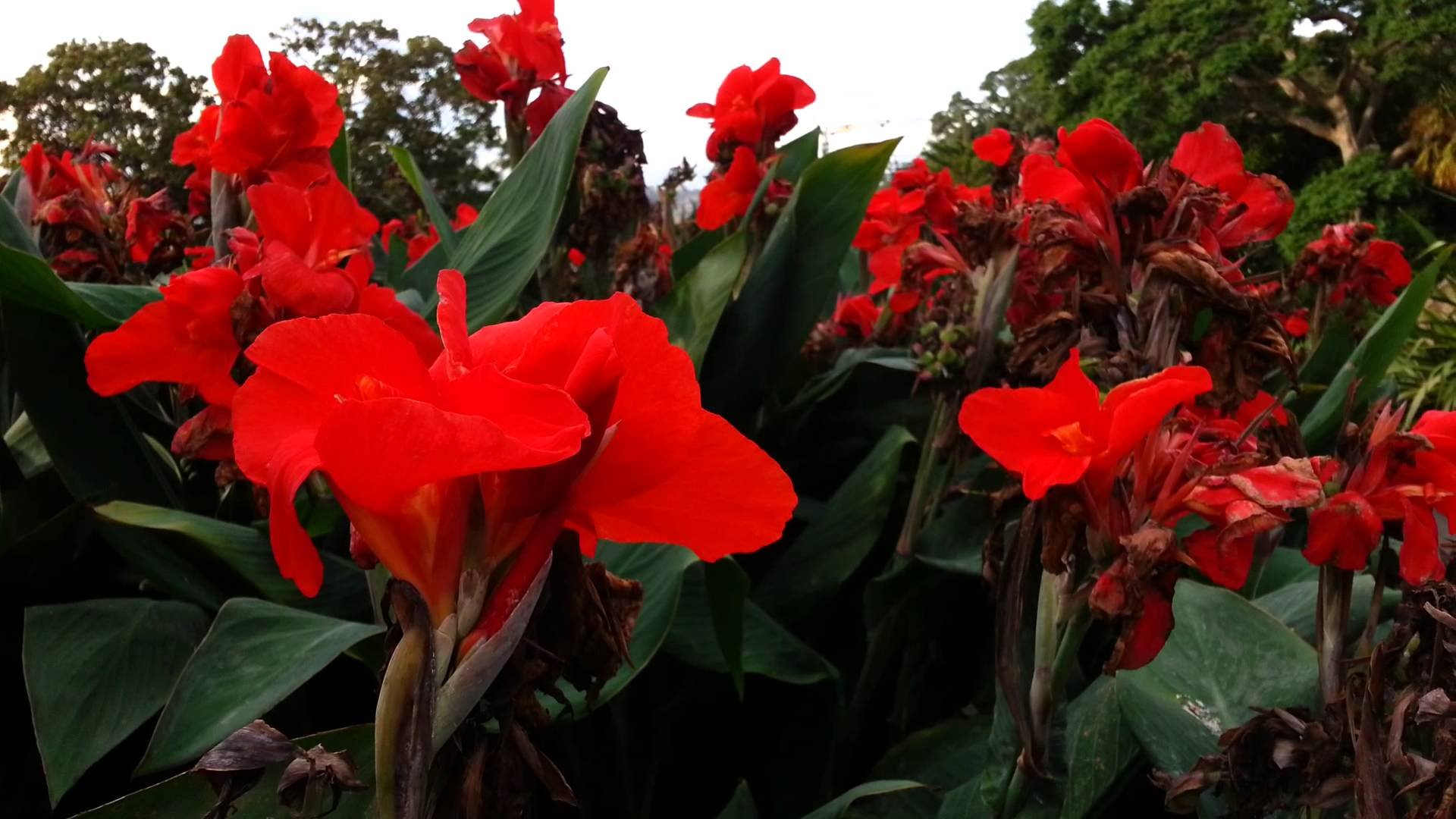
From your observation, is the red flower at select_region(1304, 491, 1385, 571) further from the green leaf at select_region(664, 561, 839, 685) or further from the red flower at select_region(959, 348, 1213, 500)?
the green leaf at select_region(664, 561, 839, 685)

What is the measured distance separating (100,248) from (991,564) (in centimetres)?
105

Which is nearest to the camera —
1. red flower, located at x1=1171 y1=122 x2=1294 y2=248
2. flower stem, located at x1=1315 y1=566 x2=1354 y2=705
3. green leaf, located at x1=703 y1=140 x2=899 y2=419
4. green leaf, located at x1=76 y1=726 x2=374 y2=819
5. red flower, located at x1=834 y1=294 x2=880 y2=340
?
green leaf, located at x1=76 y1=726 x2=374 y2=819

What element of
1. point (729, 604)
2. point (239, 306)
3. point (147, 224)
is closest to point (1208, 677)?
point (729, 604)

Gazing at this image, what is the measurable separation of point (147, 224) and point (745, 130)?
0.78m

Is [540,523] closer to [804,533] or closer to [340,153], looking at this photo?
[804,533]

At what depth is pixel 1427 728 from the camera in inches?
19.6

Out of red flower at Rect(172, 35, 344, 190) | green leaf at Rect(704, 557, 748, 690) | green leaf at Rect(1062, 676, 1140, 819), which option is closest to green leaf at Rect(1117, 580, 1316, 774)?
green leaf at Rect(1062, 676, 1140, 819)

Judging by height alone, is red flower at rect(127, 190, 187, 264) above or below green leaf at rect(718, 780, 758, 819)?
above

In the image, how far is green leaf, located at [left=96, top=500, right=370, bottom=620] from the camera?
26.9 inches

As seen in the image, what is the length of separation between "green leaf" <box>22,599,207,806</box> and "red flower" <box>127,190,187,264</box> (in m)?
0.54

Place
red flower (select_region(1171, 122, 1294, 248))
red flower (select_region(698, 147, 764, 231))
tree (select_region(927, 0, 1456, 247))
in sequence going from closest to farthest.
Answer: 1. red flower (select_region(1171, 122, 1294, 248))
2. red flower (select_region(698, 147, 764, 231))
3. tree (select_region(927, 0, 1456, 247))

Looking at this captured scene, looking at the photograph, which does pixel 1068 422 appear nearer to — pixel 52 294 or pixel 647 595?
pixel 647 595

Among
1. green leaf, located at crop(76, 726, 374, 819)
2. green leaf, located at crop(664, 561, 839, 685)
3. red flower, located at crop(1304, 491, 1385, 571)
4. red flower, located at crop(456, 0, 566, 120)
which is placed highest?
red flower, located at crop(456, 0, 566, 120)

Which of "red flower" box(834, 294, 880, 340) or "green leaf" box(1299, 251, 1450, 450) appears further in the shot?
"red flower" box(834, 294, 880, 340)
